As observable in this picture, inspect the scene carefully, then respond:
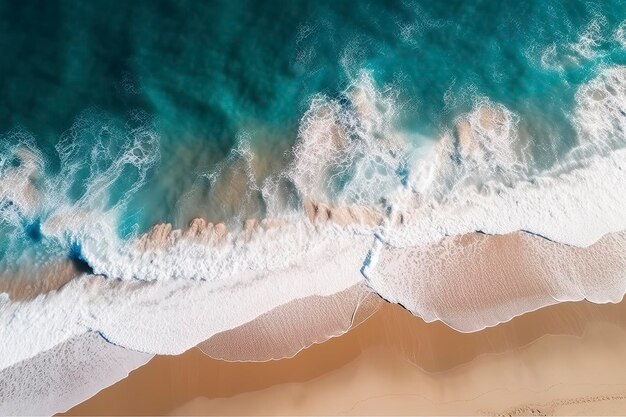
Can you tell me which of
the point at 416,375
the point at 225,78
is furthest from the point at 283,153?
the point at 416,375

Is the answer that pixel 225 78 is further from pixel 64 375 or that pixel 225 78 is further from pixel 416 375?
pixel 416 375

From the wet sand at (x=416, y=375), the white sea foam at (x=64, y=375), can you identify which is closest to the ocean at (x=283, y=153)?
the white sea foam at (x=64, y=375)

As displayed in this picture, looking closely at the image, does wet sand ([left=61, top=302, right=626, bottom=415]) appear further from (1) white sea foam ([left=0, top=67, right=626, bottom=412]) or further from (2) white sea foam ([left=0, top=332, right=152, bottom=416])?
(1) white sea foam ([left=0, top=67, right=626, bottom=412])

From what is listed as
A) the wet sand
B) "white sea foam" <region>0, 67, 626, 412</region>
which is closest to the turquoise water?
"white sea foam" <region>0, 67, 626, 412</region>

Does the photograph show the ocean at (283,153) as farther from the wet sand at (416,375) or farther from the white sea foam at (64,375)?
the wet sand at (416,375)

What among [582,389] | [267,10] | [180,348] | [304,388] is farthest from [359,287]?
[267,10]

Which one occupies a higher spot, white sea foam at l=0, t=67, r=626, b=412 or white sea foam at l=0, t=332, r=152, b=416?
white sea foam at l=0, t=67, r=626, b=412

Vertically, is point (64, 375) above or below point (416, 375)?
below
